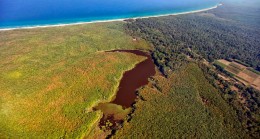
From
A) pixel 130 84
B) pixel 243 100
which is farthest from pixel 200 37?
pixel 130 84

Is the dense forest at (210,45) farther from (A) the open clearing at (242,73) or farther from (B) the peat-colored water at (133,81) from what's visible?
(B) the peat-colored water at (133,81)

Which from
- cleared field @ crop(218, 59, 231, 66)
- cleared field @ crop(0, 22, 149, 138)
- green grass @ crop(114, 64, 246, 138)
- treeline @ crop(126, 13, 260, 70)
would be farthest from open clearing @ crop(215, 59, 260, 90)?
cleared field @ crop(0, 22, 149, 138)

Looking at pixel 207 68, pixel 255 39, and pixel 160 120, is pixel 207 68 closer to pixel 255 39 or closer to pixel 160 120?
pixel 160 120

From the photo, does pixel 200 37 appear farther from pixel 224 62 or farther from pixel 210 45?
pixel 224 62

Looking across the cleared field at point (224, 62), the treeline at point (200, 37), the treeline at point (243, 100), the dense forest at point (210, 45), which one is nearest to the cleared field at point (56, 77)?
the treeline at point (200, 37)

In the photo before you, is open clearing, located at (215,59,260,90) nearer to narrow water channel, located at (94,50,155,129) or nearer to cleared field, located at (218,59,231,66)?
cleared field, located at (218,59,231,66)

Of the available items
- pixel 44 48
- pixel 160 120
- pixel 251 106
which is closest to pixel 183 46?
pixel 251 106
